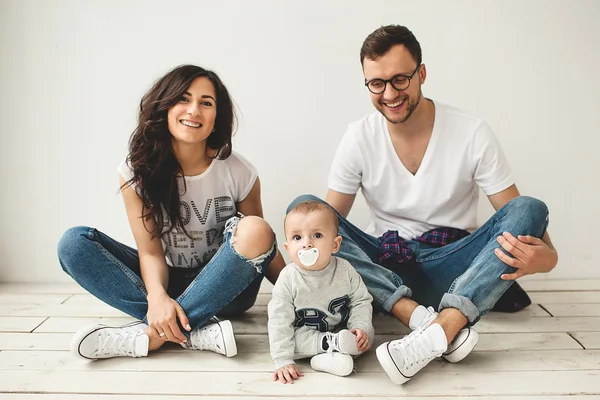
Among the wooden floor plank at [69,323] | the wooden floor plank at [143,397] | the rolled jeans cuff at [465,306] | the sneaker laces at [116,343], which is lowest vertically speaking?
the wooden floor plank at [69,323]

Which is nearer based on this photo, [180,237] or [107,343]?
[107,343]

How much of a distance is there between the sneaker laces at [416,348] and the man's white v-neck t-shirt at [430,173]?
50 centimetres

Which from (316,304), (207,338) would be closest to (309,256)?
(316,304)

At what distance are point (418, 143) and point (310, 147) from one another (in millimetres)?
483

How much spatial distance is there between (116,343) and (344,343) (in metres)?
0.58

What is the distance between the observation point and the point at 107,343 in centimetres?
162

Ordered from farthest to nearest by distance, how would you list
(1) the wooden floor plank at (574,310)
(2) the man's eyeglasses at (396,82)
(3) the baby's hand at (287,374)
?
1. (1) the wooden floor plank at (574,310)
2. (2) the man's eyeglasses at (396,82)
3. (3) the baby's hand at (287,374)

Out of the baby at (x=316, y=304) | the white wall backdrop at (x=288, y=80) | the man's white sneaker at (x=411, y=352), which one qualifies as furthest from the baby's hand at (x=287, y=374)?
the white wall backdrop at (x=288, y=80)

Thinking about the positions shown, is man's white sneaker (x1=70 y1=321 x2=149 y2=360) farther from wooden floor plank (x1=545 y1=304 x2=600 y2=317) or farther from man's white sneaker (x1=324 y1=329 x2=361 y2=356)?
wooden floor plank (x1=545 y1=304 x2=600 y2=317)

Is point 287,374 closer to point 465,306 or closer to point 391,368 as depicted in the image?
point 391,368

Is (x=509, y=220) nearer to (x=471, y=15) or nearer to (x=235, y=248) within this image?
(x=235, y=248)

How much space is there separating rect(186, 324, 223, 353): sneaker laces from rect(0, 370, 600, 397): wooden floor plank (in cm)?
11

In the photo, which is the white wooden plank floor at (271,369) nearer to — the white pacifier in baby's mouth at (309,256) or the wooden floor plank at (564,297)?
the wooden floor plank at (564,297)

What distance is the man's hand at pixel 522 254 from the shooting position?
5.25 feet
